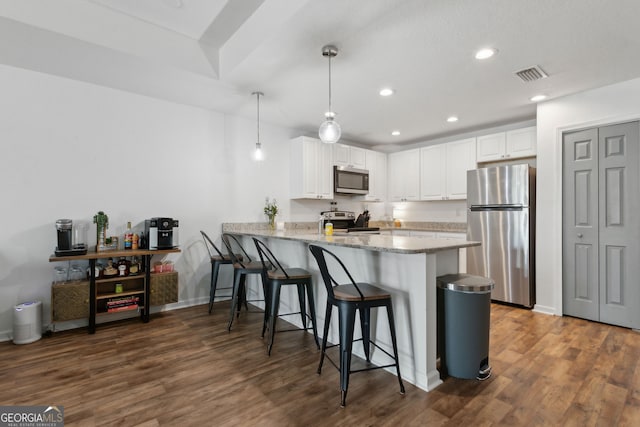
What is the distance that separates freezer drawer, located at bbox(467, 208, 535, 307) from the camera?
12.3 feet

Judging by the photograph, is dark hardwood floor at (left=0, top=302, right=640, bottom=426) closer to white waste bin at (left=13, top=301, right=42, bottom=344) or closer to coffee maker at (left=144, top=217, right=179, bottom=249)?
white waste bin at (left=13, top=301, right=42, bottom=344)

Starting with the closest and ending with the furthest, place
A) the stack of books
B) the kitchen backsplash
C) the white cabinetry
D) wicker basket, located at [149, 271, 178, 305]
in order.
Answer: the stack of books → wicker basket, located at [149, 271, 178, 305] → the kitchen backsplash → the white cabinetry

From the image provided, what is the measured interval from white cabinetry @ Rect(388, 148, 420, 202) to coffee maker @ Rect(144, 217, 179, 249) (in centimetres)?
397

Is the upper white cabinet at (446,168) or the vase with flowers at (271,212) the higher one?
the upper white cabinet at (446,168)

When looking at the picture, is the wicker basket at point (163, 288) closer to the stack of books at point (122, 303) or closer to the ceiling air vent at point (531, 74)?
the stack of books at point (122, 303)

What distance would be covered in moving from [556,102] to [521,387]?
10.5 feet

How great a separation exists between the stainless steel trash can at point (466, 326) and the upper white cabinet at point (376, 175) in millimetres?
3736

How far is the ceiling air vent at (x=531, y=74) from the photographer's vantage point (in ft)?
9.36

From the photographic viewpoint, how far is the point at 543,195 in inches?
144

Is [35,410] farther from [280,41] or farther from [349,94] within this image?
[349,94]

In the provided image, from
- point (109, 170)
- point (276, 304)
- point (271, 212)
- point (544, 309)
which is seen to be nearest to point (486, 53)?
point (276, 304)

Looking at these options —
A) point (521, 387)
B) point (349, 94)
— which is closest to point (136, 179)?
point (349, 94)

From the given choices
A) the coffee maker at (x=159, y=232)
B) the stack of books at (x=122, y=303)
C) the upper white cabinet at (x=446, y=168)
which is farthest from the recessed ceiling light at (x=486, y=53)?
the stack of books at (x=122, y=303)

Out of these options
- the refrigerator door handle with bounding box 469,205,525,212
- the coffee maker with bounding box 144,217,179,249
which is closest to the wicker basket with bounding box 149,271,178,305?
the coffee maker with bounding box 144,217,179,249
